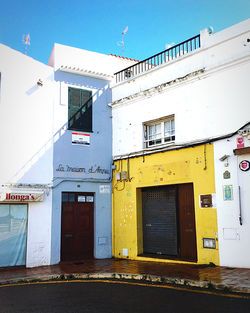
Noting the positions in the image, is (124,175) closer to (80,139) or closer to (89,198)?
(89,198)

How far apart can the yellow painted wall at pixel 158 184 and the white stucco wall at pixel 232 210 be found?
0.81 feet

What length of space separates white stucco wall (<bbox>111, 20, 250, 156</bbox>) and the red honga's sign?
3773 millimetres

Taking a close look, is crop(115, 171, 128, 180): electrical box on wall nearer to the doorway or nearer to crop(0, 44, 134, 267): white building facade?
crop(0, 44, 134, 267): white building facade

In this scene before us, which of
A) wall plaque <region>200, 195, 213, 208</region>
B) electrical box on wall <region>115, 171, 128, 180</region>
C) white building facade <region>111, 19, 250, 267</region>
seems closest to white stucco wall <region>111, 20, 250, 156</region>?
white building facade <region>111, 19, 250, 267</region>

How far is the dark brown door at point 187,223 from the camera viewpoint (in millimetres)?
11367

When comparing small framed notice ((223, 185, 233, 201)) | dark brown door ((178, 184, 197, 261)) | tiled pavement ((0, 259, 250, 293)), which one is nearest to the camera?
tiled pavement ((0, 259, 250, 293))

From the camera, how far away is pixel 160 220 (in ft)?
41.0

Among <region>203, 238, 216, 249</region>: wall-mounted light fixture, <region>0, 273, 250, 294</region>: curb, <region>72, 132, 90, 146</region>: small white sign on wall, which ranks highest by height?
<region>72, 132, 90, 146</region>: small white sign on wall

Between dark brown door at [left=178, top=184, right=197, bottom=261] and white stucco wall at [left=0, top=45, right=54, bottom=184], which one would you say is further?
white stucco wall at [left=0, top=45, right=54, bottom=184]

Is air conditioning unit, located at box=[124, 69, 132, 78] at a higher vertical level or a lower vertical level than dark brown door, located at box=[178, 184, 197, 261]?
higher

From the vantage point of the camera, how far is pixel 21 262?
12.0 metres

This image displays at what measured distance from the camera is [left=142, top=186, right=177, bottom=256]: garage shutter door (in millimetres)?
12062

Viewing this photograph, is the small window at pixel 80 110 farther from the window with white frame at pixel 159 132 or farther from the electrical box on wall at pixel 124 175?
the window with white frame at pixel 159 132

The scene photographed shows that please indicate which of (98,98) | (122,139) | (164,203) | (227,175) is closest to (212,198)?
(227,175)
